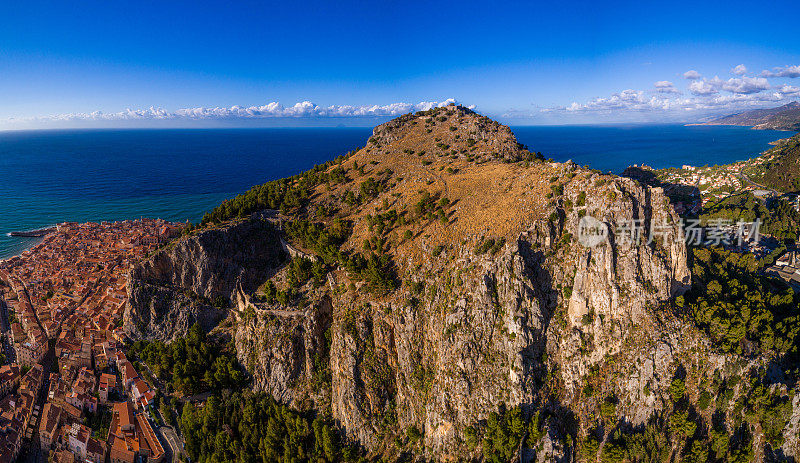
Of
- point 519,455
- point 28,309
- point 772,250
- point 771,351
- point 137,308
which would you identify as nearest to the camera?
point 519,455

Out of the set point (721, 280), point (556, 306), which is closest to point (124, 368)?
point (556, 306)

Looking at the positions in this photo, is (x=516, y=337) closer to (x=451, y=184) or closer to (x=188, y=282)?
(x=451, y=184)

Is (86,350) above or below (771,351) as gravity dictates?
below

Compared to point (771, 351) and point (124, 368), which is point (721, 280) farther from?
point (124, 368)

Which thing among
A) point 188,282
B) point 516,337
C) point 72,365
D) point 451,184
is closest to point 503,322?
point 516,337

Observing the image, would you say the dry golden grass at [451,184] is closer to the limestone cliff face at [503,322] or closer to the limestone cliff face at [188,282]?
the limestone cliff face at [503,322]

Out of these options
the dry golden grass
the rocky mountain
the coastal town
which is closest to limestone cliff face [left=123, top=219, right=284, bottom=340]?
the rocky mountain

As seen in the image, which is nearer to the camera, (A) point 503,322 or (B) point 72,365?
(A) point 503,322
